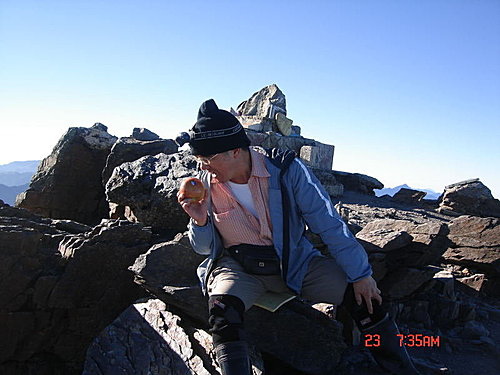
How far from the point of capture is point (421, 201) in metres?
16.7

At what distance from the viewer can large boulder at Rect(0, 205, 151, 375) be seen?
4723mm

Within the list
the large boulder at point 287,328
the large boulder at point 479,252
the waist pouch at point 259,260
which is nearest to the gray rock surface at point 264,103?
the large boulder at point 479,252

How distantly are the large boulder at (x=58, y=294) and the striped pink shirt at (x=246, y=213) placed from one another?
1.91 metres

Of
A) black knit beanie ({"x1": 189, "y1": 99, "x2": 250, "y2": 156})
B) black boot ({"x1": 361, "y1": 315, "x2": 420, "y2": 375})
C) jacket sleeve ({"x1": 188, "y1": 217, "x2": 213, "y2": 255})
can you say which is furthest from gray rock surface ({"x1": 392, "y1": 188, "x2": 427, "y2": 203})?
black knit beanie ({"x1": 189, "y1": 99, "x2": 250, "y2": 156})

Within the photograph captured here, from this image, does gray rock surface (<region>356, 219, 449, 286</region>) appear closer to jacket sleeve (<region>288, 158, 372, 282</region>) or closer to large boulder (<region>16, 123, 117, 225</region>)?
jacket sleeve (<region>288, 158, 372, 282</region>)

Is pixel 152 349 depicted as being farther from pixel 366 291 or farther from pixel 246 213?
pixel 366 291

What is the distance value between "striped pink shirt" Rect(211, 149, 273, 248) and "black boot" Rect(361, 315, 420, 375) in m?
1.13

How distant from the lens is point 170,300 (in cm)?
407

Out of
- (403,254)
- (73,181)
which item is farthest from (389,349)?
(73,181)

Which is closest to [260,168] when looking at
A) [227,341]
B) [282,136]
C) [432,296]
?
[227,341]

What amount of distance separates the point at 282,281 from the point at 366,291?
2.31 feet

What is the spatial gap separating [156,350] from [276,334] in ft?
3.54
